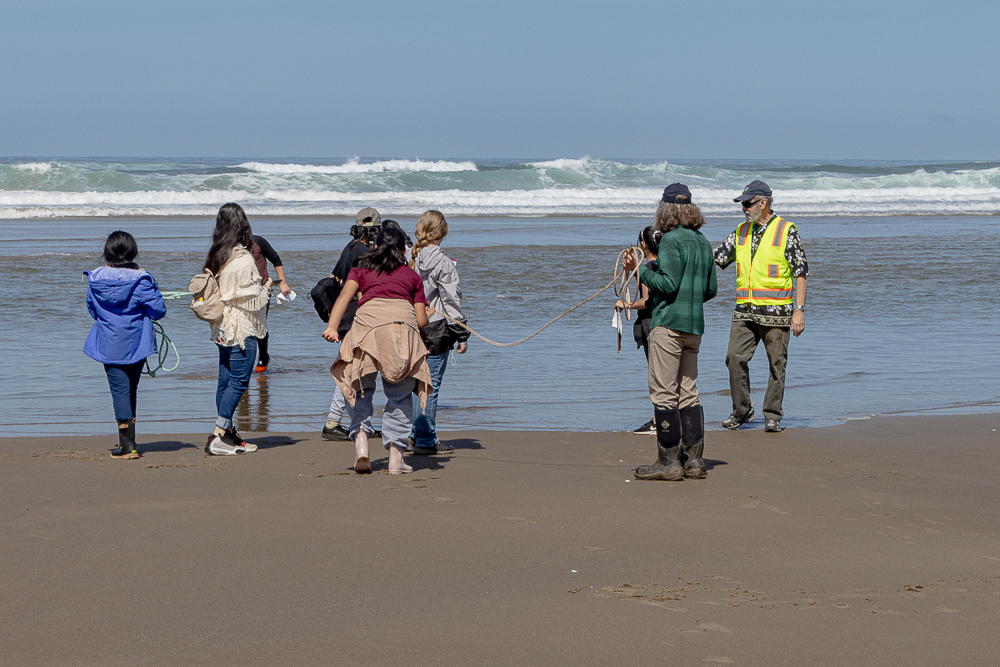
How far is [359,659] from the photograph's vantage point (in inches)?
132

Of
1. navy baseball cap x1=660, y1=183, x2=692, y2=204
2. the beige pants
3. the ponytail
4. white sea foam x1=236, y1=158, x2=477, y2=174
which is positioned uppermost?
white sea foam x1=236, y1=158, x2=477, y2=174

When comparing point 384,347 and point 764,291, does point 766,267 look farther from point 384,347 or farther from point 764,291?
point 384,347

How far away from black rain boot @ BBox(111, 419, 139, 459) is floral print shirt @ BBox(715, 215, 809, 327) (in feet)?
12.9

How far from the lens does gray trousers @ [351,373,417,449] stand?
5.67 metres

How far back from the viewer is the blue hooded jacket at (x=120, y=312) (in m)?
5.98

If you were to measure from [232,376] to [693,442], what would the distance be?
2.80 metres

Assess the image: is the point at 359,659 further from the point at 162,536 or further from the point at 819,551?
the point at 819,551

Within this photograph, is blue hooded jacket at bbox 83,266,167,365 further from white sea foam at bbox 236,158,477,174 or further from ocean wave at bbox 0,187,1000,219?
white sea foam at bbox 236,158,477,174

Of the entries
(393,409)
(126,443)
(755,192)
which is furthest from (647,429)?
(126,443)

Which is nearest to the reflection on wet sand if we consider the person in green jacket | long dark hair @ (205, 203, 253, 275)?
long dark hair @ (205, 203, 253, 275)

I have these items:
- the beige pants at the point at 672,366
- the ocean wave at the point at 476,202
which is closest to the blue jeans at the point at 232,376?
the beige pants at the point at 672,366

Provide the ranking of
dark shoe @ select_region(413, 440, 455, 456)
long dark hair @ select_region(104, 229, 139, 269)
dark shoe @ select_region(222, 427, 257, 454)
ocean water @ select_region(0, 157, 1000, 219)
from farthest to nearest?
1. ocean water @ select_region(0, 157, 1000, 219)
2. dark shoe @ select_region(413, 440, 455, 456)
3. dark shoe @ select_region(222, 427, 257, 454)
4. long dark hair @ select_region(104, 229, 139, 269)

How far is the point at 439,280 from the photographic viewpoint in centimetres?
625

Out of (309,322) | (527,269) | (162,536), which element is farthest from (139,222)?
(162,536)
